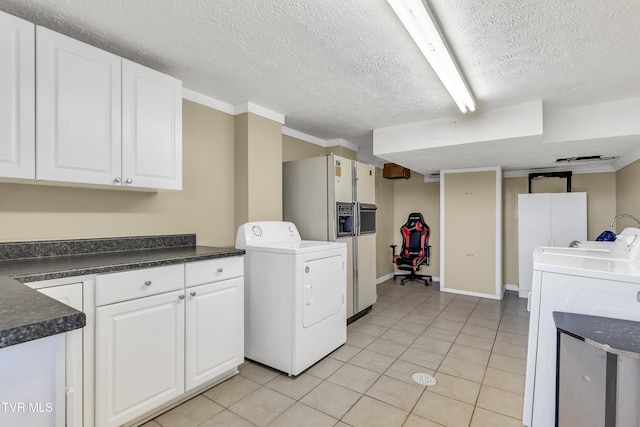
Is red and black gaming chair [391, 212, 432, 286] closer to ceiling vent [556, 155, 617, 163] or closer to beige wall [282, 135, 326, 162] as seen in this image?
ceiling vent [556, 155, 617, 163]

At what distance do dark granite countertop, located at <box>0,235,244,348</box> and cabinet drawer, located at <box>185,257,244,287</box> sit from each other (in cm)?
4

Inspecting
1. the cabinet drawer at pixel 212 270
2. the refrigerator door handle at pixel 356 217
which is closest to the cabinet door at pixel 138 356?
the cabinet drawer at pixel 212 270

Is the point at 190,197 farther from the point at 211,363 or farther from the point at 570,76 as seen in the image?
the point at 570,76

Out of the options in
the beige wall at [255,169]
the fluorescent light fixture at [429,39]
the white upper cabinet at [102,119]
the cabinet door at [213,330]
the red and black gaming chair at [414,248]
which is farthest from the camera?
the red and black gaming chair at [414,248]

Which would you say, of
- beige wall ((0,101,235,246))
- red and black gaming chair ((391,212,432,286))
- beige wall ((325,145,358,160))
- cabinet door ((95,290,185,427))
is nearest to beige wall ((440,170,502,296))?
red and black gaming chair ((391,212,432,286))

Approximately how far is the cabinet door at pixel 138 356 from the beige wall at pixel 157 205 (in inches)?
32.8

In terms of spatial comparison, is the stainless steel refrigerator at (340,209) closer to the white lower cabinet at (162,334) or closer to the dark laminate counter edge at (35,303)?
the white lower cabinet at (162,334)

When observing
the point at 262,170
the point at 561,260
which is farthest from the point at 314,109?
the point at 561,260

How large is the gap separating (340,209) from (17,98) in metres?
2.70

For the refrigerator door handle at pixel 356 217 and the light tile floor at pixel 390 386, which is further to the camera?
the refrigerator door handle at pixel 356 217

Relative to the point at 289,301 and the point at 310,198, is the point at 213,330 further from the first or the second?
the point at 310,198

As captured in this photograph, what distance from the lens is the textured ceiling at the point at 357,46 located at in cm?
167

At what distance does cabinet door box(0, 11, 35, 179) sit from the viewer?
1.57 meters

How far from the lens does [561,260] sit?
74.7 inches
